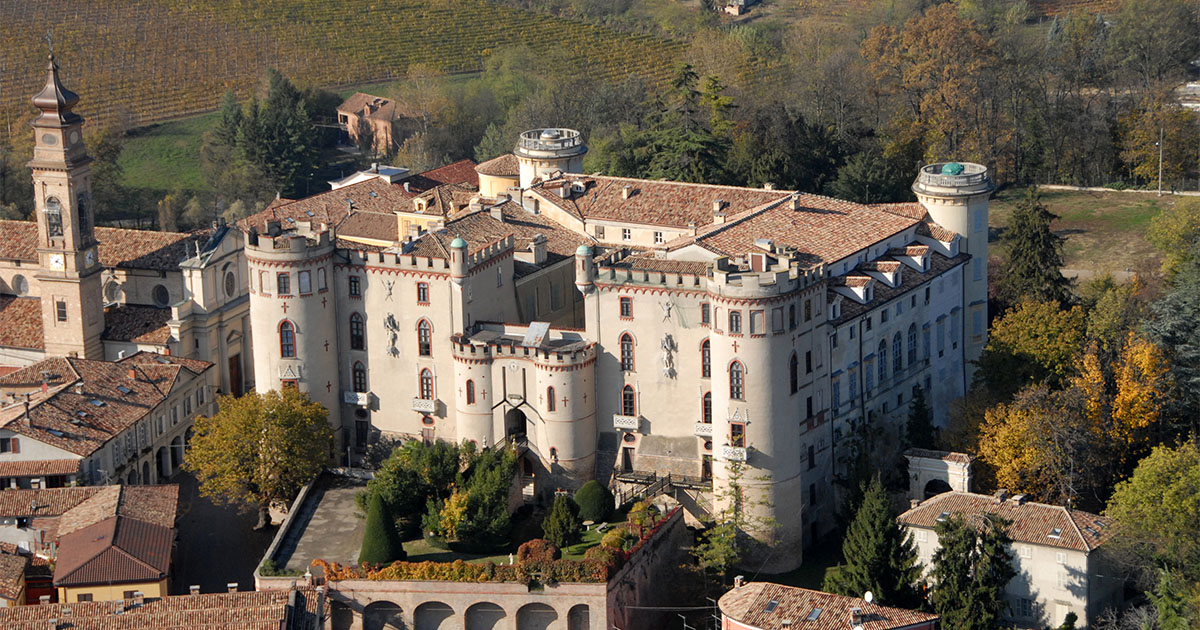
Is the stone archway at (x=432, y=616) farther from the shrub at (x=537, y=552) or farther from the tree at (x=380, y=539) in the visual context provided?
the shrub at (x=537, y=552)

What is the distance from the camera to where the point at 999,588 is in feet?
248

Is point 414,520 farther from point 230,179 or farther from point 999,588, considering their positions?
point 230,179

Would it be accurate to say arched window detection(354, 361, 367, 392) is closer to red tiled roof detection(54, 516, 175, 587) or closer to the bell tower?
red tiled roof detection(54, 516, 175, 587)

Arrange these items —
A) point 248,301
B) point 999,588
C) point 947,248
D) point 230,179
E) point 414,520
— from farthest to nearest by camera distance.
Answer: point 230,179
point 248,301
point 947,248
point 414,520
point 999,588

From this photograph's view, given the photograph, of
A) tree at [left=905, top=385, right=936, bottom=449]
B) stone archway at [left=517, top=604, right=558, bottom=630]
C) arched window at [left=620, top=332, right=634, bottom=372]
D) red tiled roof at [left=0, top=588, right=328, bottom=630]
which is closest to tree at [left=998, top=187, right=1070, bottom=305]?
tree at [left=905, top=385, right=936, bottom=449]

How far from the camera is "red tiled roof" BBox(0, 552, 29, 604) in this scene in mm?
77250

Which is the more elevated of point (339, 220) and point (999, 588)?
point (339, 220)

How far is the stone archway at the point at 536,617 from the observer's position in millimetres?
77375

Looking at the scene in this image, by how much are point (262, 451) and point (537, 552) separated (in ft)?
44.5

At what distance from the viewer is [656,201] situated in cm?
9731

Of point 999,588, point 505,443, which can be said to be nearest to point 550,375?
point 505,443

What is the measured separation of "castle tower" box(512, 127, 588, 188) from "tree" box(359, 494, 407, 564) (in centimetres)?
2872

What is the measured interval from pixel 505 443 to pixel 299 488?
28.2ft

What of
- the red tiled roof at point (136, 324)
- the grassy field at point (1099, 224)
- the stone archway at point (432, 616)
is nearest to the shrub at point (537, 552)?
the stone archway at point (432, 616)
